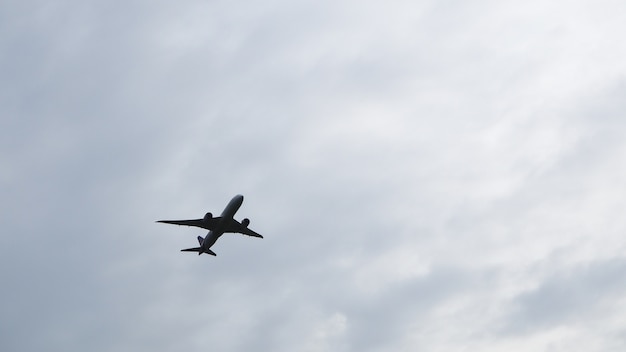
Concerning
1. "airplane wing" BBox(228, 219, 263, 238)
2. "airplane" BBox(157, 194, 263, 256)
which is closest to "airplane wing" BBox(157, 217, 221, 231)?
"airplane" BBox(157, 194, 263, 256)

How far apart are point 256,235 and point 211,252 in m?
10.5

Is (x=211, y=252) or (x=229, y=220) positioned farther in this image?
(x=211, y=252)

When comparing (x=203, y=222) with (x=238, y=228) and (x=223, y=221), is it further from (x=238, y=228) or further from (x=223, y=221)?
(x=238, y=228)

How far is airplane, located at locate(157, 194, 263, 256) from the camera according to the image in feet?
465

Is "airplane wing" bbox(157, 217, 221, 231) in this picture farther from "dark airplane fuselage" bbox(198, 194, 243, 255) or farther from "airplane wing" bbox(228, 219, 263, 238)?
"airplane wing" bbox(228, 219, 263, 238)

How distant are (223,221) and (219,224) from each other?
5.92ft

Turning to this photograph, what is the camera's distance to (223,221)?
5758 inches

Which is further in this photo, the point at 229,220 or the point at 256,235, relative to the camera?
the point at 256,235

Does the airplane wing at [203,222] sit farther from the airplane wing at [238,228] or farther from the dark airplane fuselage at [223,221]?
the airplane wing at [238,228]

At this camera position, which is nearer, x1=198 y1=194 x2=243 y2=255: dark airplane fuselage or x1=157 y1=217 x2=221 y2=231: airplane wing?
x1=198 y1=194 x2=243 y2=255: dark airplane fuselage

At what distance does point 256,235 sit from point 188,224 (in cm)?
1799

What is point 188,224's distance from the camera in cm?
15075

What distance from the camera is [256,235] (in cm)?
16300

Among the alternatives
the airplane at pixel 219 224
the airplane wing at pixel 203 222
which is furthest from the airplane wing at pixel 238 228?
the airplane wing at pixel 203 222
